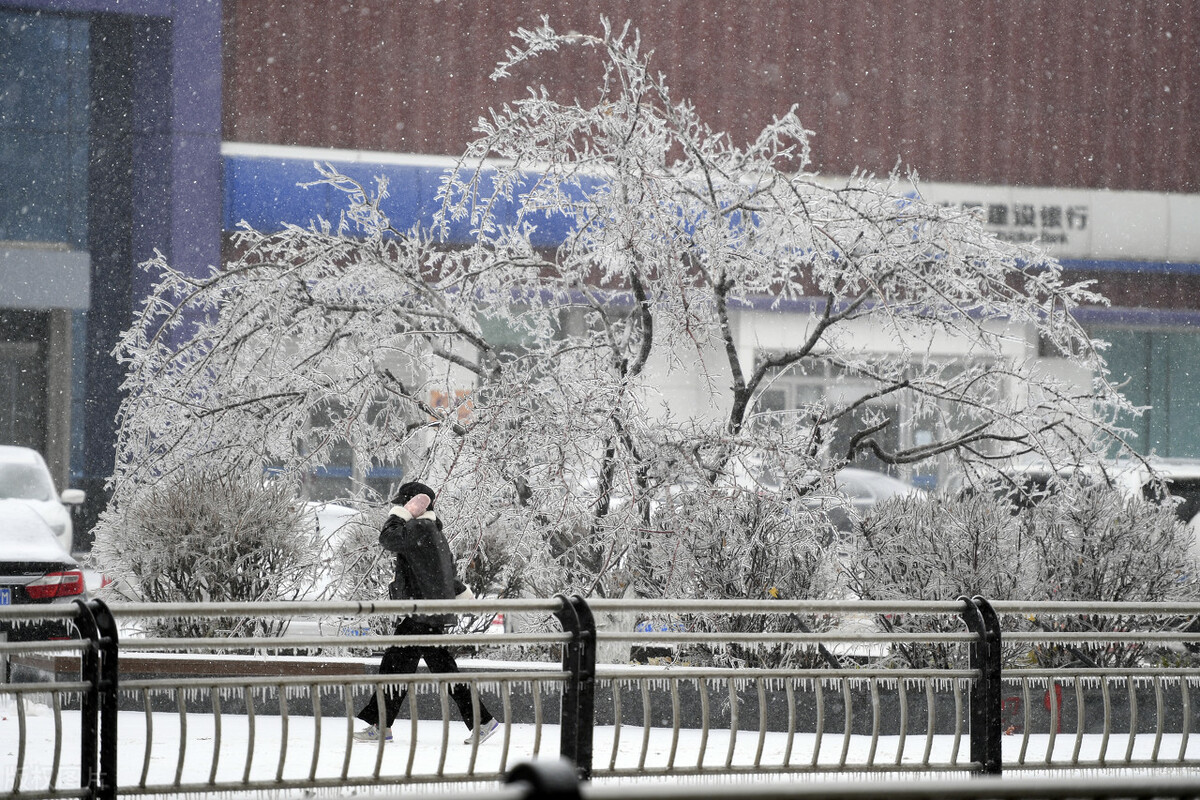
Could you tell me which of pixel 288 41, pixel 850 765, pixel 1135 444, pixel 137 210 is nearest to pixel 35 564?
pixel 850 765

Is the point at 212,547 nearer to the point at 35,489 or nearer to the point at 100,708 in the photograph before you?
the point at 35,489

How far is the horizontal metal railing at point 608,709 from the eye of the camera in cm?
559

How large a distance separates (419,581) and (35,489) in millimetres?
6334

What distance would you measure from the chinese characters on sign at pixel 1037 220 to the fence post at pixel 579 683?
23986mm

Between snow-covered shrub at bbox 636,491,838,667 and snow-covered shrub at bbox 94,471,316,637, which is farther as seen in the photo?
snow-covered shrub at bbox 94,471,316,637

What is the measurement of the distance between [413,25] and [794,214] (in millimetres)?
19030

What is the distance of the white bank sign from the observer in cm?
2830

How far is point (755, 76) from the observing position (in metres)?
28.5

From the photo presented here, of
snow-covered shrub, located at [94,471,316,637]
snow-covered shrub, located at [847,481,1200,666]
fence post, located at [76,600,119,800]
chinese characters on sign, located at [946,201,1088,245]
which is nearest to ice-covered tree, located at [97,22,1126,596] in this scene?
snow-covered shrub, located at [94,471,316,637]

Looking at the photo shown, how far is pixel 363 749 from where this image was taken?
26.0ft

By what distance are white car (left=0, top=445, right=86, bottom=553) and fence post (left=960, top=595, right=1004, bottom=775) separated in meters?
8.88

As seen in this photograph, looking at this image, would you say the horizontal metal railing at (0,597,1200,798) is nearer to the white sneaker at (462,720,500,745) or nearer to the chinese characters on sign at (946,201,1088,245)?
the white sneaker at (462,720,500,745)

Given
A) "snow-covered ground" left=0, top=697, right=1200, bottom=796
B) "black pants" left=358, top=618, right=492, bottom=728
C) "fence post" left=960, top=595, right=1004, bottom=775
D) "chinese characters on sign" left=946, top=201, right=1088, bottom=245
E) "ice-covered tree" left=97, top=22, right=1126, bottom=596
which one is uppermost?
"chinese characters on sign" left=946, top=201, right=1088, bottom=245

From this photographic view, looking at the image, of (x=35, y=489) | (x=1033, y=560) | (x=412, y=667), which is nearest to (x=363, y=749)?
(x=412, y=667)
